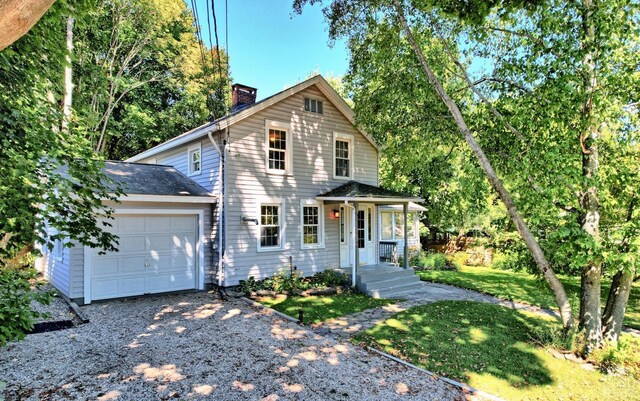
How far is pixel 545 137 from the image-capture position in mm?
6422

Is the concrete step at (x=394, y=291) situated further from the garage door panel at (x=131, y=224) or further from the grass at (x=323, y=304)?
the garage door panel at (x=131, y=224)

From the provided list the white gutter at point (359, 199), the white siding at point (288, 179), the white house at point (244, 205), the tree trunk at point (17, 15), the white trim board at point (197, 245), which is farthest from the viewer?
the white gutter at point (359, 199)

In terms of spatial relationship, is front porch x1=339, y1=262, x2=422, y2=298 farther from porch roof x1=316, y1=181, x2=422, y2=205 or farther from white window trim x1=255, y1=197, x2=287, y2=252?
white window trim x1=255, y1=197, x2=287, y2=252

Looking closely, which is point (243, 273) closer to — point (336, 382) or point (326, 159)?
point (326, 159)

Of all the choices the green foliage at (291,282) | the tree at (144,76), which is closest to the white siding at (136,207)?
the green foliage at (291,282)

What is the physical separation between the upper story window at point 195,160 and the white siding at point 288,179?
5.69ft

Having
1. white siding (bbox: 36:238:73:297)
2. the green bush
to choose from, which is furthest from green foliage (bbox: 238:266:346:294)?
the green bush

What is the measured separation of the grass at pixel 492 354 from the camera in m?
5.21

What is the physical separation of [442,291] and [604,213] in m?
5.87

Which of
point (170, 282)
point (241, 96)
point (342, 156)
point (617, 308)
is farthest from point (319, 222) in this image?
point (617, 308)

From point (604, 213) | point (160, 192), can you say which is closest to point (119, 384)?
point (160, 192)

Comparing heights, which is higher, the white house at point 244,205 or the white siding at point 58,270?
the white house at point 244,205

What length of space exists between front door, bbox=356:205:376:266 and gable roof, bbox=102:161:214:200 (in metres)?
5.76

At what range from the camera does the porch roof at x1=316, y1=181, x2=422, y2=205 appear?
1116 centimetres
